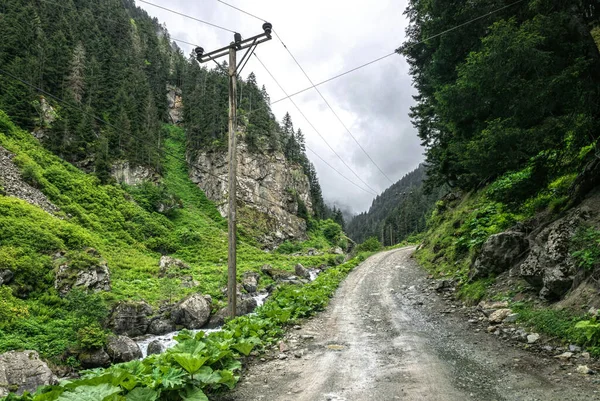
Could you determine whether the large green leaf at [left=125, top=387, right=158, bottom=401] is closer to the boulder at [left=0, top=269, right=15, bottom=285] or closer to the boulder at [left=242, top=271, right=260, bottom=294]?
the boulder at [left=0, top=269, right=15, bottom=285]

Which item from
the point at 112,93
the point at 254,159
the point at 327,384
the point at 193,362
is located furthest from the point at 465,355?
the point at 112,93

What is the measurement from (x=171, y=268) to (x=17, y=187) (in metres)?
15.0

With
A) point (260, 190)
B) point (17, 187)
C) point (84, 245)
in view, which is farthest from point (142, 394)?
point (260, 190)

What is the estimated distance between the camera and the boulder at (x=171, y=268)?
85.9ft

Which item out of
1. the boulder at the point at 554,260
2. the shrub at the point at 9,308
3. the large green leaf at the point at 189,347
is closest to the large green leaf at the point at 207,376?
the large green leaf at the point at 189,347

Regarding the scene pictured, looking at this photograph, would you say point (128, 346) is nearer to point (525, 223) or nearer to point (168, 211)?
point (525, 223)

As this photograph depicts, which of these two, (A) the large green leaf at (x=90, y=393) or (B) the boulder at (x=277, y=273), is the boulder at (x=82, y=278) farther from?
(A) the large green leaf at (x=90, y=393)

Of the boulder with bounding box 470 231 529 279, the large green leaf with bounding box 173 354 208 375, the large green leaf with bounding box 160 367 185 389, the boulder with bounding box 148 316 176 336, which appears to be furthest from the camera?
A: the boulder with bounding box 148 316 176 336

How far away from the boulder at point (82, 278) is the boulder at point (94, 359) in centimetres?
594

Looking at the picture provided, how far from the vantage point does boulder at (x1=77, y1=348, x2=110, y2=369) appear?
12.8m

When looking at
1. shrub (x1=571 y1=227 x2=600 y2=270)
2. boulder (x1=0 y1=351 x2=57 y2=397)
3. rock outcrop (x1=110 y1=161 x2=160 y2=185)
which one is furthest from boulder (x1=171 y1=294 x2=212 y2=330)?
rock outcrop (x1=110 y1=161 x2=160 y2=185)

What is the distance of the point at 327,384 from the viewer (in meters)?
4.76

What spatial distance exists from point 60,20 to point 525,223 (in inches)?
3206

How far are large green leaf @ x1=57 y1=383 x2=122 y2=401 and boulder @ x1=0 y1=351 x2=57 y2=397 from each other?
31.4 ft
